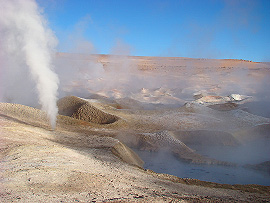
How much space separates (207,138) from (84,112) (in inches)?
172

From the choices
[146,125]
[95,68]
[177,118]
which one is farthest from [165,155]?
[95,68]

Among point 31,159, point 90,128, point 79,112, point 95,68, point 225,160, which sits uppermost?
point 95,68

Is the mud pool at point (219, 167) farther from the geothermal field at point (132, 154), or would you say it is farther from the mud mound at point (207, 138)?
the mud mound at point (207, 138)

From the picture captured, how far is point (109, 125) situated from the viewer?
30.1 feet

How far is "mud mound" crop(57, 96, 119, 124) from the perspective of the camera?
32.2ft

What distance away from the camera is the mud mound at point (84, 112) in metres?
9.82

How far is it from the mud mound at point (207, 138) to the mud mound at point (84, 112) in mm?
2476

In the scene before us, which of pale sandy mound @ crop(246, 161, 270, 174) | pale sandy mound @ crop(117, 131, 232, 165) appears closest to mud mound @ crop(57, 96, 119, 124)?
pale sandy mound @ crop(117, 131, 232, 165)

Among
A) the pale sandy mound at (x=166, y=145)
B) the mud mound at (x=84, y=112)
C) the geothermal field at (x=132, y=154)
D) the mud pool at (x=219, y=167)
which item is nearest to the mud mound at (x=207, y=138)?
the geothermal field at (x=132, y=154)

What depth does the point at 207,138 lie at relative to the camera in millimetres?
8492

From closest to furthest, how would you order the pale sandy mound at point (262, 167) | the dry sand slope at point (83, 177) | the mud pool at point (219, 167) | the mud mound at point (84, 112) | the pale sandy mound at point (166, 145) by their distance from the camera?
the dry sand slope at point (83, 177), the mud pool at point (219, 167), the pale sandy mound at point (262, 167), the pale sandy mound at point (166, 145), the mud mound at point (84, 112)

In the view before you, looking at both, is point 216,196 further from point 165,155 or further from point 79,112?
point 79,112

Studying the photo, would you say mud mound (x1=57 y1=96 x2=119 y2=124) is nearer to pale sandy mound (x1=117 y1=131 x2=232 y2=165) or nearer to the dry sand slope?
pale sandy mound (x1=117 y1=131 x2=232 y2=165)

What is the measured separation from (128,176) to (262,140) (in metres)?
6.45
